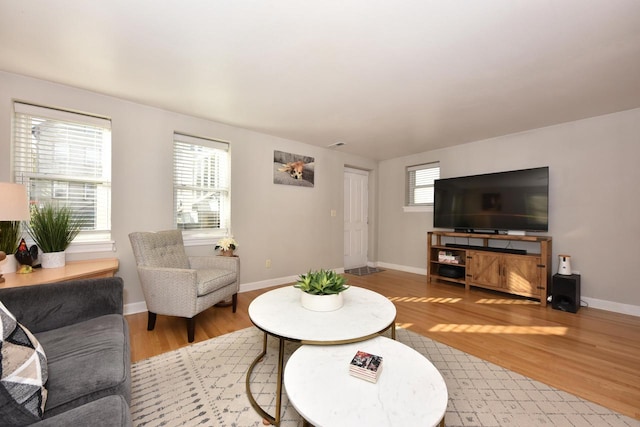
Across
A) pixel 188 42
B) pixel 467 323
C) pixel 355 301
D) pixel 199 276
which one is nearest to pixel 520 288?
pixel 467 323

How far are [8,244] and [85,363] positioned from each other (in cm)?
180

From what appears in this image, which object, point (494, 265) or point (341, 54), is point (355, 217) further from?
point (341, 54)

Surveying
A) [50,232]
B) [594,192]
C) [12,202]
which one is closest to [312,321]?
[12,202]

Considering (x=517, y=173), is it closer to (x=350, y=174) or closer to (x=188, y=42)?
(x=350, y=174)

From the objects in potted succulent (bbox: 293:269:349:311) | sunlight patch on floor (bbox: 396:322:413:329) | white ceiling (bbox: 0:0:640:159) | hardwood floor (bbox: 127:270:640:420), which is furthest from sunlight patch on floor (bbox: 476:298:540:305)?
potted succulent (bbox: 293:269:349:311)

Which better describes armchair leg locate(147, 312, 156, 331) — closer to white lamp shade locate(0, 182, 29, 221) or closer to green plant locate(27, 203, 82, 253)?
green plant locate(27, 203, 82, 253)

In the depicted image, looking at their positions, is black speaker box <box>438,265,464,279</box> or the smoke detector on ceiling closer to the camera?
black speaker box <box>438,265,464,279</box>

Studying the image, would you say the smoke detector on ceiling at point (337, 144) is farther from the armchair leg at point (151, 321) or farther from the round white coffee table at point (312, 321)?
the armchair leg at point (151, 321)

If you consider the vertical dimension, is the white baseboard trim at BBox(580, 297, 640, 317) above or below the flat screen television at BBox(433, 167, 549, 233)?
below

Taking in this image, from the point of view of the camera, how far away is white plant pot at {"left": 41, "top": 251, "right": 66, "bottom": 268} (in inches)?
90.0

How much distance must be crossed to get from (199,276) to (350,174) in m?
3.51

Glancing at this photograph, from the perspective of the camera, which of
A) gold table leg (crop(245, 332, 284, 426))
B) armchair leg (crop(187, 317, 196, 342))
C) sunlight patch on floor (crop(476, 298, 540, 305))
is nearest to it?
gold table leg (crop(245, 332, 284, 426))

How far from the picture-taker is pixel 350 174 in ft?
17.2

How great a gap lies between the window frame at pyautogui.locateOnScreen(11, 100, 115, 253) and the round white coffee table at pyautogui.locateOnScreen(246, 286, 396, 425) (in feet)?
6.70
